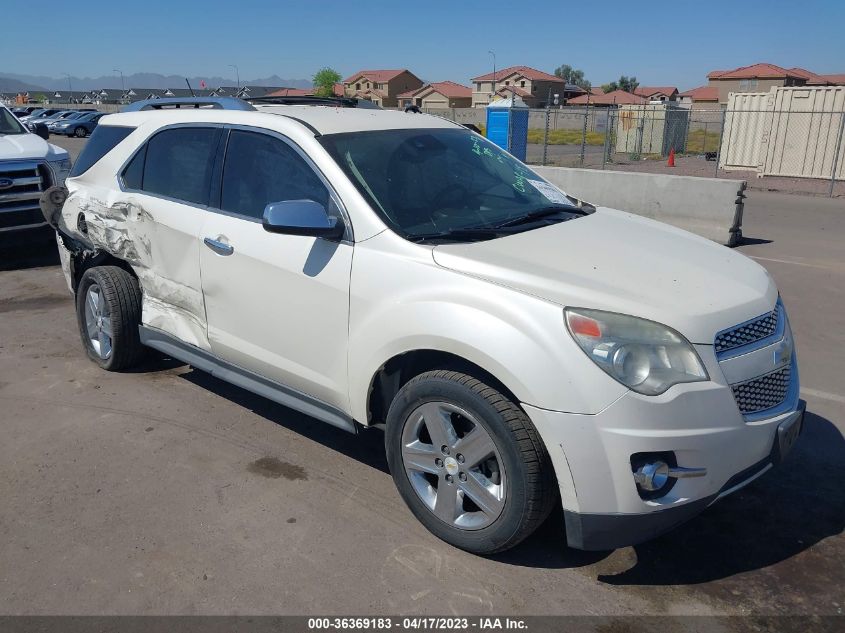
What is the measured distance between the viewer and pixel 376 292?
10.5 feet

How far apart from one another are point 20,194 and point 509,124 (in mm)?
15023

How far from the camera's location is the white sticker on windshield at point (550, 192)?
13.7 feet

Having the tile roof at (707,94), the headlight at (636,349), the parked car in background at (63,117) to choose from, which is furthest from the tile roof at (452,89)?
the headlight at (636,349)

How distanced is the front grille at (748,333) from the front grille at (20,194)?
27.0ft

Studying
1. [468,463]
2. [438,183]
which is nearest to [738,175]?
[438,183]

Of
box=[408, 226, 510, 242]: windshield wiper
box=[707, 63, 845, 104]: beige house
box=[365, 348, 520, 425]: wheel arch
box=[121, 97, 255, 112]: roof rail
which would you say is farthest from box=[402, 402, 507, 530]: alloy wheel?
box=[707, 63, 845, 104]: beige house

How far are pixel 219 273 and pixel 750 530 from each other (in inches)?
116

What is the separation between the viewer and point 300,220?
10.7 ft

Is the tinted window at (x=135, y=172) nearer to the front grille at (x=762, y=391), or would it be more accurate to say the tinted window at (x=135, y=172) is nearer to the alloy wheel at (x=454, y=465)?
the alloy wheel at (x=454, y=465)

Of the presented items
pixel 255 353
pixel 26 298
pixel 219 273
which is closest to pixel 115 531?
pixel 255 353

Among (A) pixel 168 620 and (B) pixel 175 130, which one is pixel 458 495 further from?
(B) pixel 175 130

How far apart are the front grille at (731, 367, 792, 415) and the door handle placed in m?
2.54

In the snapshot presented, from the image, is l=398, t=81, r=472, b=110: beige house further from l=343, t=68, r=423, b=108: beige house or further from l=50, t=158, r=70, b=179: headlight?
l=50, t=158, r=70, b=179: headlight

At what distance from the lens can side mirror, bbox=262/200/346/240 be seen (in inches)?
128
